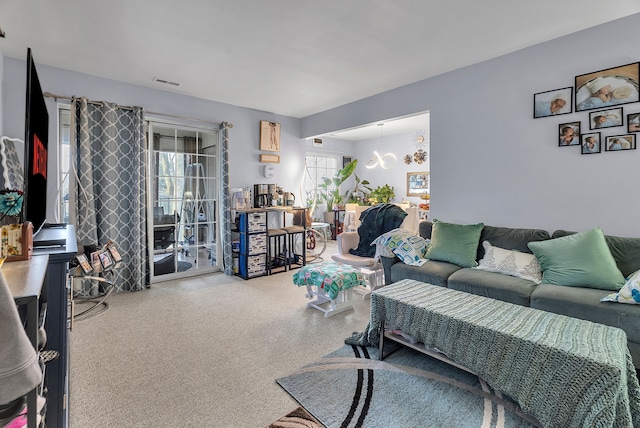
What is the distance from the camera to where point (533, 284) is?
259 cm

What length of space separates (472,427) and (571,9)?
3.00 metres

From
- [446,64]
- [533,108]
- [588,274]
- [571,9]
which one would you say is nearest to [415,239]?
[588,274]

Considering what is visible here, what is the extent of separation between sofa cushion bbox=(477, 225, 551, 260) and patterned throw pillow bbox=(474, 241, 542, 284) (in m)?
0.07

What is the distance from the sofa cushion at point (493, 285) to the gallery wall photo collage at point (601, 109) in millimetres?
1329

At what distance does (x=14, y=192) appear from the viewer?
158cm

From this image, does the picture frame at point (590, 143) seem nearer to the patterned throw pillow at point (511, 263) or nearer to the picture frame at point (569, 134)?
the picture frame at point (569, 134)

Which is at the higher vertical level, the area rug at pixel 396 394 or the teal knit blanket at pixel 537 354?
the teal knit blanket at pixel 537 354

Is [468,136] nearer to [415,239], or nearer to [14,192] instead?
[415,239]

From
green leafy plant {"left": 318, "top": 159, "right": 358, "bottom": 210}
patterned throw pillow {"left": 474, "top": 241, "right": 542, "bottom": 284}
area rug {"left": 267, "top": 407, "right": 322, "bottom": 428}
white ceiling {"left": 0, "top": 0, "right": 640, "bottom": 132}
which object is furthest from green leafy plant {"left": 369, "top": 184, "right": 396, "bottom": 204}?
area rug {"left": 267, "top": 407, "right": 322, "bottom": 428}

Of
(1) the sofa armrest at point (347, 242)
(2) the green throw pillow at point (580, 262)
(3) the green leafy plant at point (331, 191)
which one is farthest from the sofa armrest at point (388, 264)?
(3) the green leafy plant at point (331, 191)

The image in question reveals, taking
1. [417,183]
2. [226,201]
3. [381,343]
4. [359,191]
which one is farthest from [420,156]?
[381,343]

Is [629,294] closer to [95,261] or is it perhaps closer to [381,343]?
[381,343]

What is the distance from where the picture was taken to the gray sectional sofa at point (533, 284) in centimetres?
205

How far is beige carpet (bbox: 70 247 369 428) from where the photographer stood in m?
1.83
